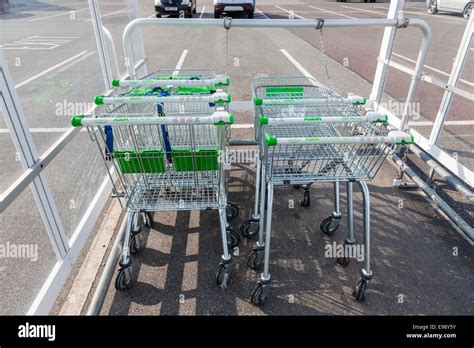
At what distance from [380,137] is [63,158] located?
2.74m

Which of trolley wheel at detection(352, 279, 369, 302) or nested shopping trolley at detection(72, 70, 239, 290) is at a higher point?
nested shopping trolley at detection(72, 70, 239, 290)

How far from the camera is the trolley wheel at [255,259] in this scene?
8.85 ft

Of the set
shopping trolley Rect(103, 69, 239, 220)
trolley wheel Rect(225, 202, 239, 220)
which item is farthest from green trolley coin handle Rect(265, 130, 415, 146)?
trolley wheel Rect(225, 202, 239, 220)

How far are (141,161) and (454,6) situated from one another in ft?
55.1

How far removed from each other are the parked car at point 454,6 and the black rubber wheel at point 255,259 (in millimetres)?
13773

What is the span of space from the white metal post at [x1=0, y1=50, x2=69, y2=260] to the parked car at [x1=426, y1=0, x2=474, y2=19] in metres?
14.8

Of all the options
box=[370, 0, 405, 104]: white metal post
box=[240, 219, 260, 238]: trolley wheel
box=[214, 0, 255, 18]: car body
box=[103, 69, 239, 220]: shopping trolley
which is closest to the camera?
box=[103, 69, 239, 220]: shopping trolley

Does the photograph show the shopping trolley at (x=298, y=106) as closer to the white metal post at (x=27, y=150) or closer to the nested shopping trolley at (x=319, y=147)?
the nested shopping trolley at (x=319, y=147)

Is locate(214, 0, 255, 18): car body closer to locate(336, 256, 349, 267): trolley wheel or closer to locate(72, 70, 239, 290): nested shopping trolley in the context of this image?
locate(72, 70, 239, 290): nested shopping trolley

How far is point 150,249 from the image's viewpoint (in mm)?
2932

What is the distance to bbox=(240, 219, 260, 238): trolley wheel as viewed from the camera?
9.96ft

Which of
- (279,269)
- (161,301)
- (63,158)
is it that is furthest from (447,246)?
(63,158)

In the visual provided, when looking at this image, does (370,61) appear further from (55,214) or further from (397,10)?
(55,214)
